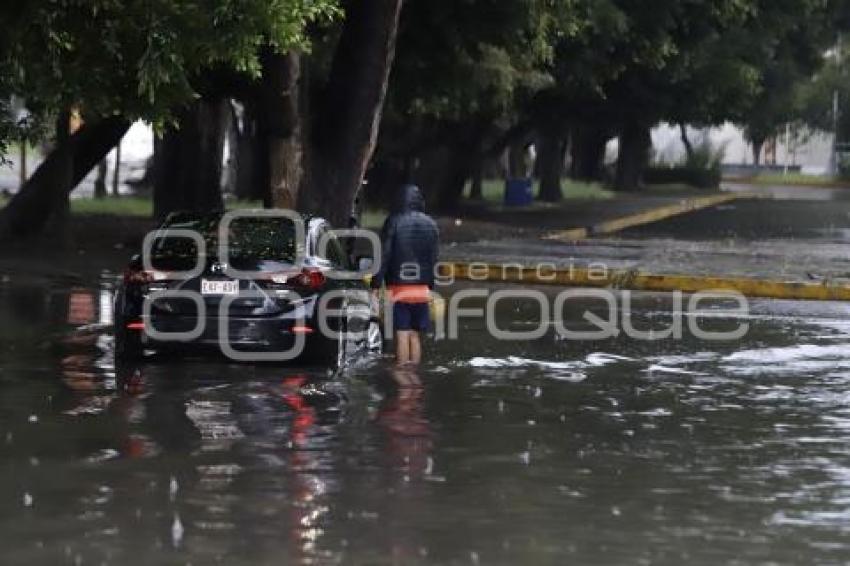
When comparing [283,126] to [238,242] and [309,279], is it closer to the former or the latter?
[238,242]

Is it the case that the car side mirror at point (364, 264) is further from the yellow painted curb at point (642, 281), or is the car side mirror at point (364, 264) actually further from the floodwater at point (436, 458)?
the yellow painted curb at point (642, 281)

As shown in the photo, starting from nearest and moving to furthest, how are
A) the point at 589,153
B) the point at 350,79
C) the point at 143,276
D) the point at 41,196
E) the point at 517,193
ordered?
the point at 143,276
the point at 350,79
the point at 41,196
the point at 517,193
the point at 589,153

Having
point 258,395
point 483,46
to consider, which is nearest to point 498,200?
point 483,46

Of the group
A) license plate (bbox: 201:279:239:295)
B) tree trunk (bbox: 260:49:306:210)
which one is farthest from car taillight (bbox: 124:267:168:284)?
tree trunk (bbox: 260:49:306:210)

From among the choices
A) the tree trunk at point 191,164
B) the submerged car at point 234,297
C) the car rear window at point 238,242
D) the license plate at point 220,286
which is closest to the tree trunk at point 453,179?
the tree trunk at point 191,164

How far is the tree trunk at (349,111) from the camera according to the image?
2230 cm

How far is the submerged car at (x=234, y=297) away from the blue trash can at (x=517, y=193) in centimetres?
3828

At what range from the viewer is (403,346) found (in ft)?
48.6

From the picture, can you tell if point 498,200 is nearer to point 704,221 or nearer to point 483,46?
point 704,221

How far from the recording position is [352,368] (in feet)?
48.0

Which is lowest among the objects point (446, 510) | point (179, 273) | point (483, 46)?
point (446, 510)

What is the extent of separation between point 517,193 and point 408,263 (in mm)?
38316

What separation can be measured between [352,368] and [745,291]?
32.3 ft

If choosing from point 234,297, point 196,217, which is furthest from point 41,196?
point 234,297
